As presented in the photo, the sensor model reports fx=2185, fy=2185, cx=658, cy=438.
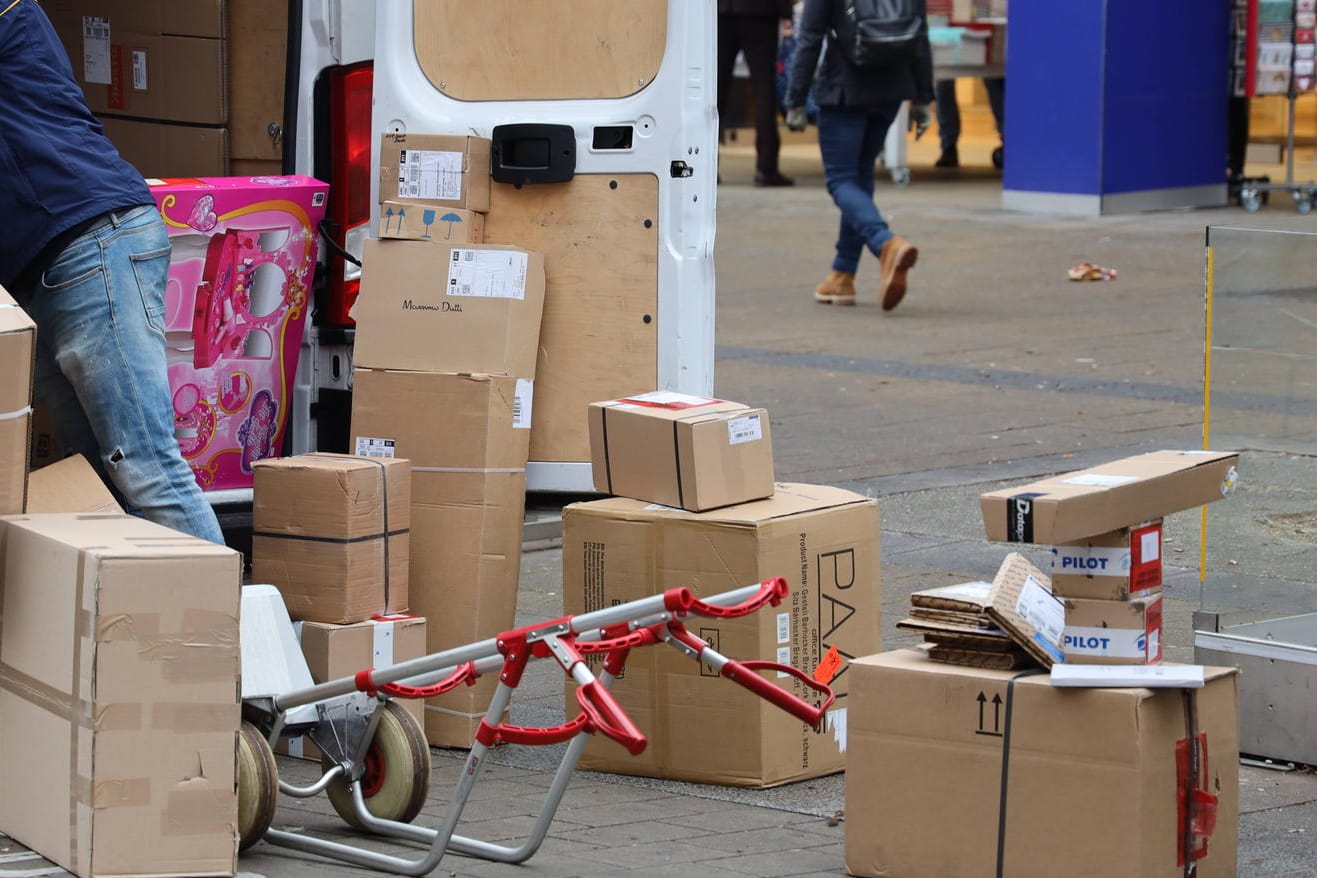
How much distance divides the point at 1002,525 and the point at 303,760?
1764 millimetres

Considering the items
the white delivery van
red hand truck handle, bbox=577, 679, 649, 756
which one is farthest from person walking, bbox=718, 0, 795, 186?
red hand truck handle, bbox=577, 679, 649, 756

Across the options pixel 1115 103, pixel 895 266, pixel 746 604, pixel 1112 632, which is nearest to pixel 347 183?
pixel 746 604

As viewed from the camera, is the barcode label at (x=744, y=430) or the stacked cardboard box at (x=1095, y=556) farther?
the barcode label at (x=744, y=430)

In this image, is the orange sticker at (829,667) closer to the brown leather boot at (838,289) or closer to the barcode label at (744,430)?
the barcode label at (744,430)

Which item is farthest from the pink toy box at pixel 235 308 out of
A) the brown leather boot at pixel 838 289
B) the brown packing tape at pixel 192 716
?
the brown leather boot at pixel 838 289

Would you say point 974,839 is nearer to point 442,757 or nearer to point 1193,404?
point 442,757

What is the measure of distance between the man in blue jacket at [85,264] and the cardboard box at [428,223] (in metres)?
0.88

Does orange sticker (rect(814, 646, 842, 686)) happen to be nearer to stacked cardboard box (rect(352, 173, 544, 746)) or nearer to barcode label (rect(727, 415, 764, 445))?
barcode label (rect(727, 415, 764, 445))

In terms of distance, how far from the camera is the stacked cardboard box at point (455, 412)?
16.5 ft

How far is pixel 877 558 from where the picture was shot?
479cm

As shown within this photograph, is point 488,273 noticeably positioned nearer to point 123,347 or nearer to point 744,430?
point 744,430

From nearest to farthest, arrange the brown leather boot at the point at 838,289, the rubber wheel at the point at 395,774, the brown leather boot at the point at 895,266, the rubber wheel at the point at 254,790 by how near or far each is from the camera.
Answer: the rubber wheel at the point at 254,790 < the rubber wheel at the point at 395,774 < the brown leather boot at the point at 895,266 < the brown leather boot at the point at 838,289

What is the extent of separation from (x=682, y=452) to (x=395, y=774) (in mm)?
903

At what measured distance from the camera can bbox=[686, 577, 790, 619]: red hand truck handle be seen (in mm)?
3604
